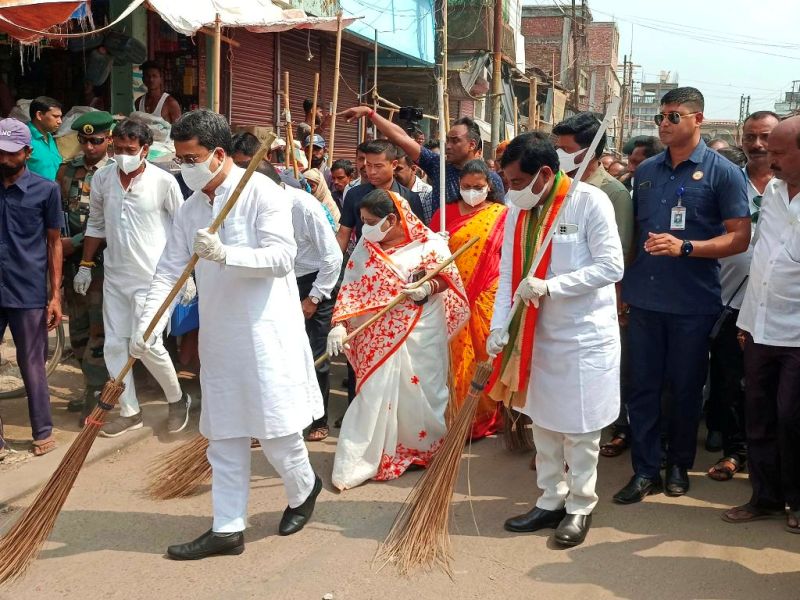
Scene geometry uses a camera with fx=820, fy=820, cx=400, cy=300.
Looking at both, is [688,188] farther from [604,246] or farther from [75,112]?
[75,112]

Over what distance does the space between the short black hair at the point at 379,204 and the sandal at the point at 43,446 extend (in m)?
2.32

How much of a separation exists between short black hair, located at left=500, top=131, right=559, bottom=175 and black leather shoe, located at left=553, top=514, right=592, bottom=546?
5.23ft

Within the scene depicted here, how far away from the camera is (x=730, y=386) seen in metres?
4.88

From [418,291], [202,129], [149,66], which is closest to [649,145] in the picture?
[418,291]

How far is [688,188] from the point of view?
13.5 feet

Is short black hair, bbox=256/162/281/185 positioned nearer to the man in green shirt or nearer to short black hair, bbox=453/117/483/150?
short black hair, bbox=453/117/483/150

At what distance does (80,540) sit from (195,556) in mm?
645

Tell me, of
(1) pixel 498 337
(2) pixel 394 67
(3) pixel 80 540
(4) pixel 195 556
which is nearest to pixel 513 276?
(1) pixel 498 337

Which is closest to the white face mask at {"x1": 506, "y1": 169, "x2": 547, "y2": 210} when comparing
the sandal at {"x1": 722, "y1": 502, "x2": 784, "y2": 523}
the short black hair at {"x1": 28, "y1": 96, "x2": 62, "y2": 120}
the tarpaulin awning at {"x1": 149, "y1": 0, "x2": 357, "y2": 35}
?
the sandal at {"x1": 722, "y1": 502, "x2": 784, "y2": 523}

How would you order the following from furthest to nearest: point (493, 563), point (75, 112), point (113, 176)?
1. point (75, 112)
2. point (113, 176)
3. point (493, 563)

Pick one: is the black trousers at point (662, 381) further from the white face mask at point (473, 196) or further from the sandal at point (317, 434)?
the sandal at point (317, 434)

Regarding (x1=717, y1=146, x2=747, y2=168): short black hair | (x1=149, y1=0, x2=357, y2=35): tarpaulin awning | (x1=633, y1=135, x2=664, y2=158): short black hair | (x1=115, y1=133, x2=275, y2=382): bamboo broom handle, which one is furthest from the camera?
(x1=149, y1=0, x2=357, y2=35): tarpaulin awning

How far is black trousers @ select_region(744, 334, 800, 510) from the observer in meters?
3.82

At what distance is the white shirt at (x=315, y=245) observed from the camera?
501 centimetres
